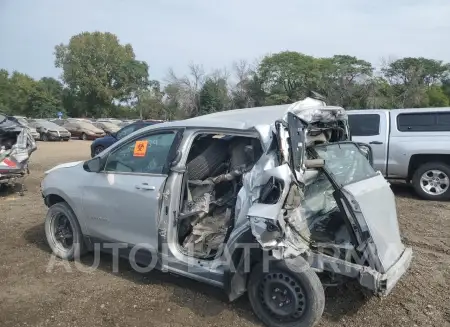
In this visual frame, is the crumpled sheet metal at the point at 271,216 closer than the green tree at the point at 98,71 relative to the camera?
Yes

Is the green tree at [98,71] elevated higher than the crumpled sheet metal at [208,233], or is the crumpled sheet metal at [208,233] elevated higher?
the green tree at [98,71]

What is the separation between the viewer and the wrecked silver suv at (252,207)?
3.31m

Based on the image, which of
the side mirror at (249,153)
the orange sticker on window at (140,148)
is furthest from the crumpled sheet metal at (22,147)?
the side mirror at (249,153)

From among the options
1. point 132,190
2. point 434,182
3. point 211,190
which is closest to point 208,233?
point 211,190

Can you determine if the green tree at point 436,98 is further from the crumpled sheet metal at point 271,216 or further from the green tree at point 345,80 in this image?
the crumpled sheet metal at point 271,216

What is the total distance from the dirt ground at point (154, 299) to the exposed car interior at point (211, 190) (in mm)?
510

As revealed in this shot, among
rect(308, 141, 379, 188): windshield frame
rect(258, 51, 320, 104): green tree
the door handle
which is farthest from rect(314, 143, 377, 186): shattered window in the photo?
rect(258, 51, 320, 104): green tree

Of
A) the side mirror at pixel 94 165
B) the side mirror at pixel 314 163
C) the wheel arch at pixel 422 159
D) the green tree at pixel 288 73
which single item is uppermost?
the green tree at pixel 288 73

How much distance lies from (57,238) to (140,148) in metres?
1.81

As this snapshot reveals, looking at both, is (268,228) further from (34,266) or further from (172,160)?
(34,266)

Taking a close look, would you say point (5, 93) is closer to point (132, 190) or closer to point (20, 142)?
point (20, 142)

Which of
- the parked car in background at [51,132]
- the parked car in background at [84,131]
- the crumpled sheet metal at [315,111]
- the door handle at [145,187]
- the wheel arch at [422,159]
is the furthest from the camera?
the parked car in background at [84,131]

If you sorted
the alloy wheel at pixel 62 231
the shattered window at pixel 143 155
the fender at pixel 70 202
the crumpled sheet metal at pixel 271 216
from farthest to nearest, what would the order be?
1. the alloy wheel at pixel 62 231
2. the fender at pixel 70 202
3. the shattered window at pixel 143 155
4. the crumpled sheet metal at pixel 271 216

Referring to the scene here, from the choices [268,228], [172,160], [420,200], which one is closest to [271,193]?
[268,228]
